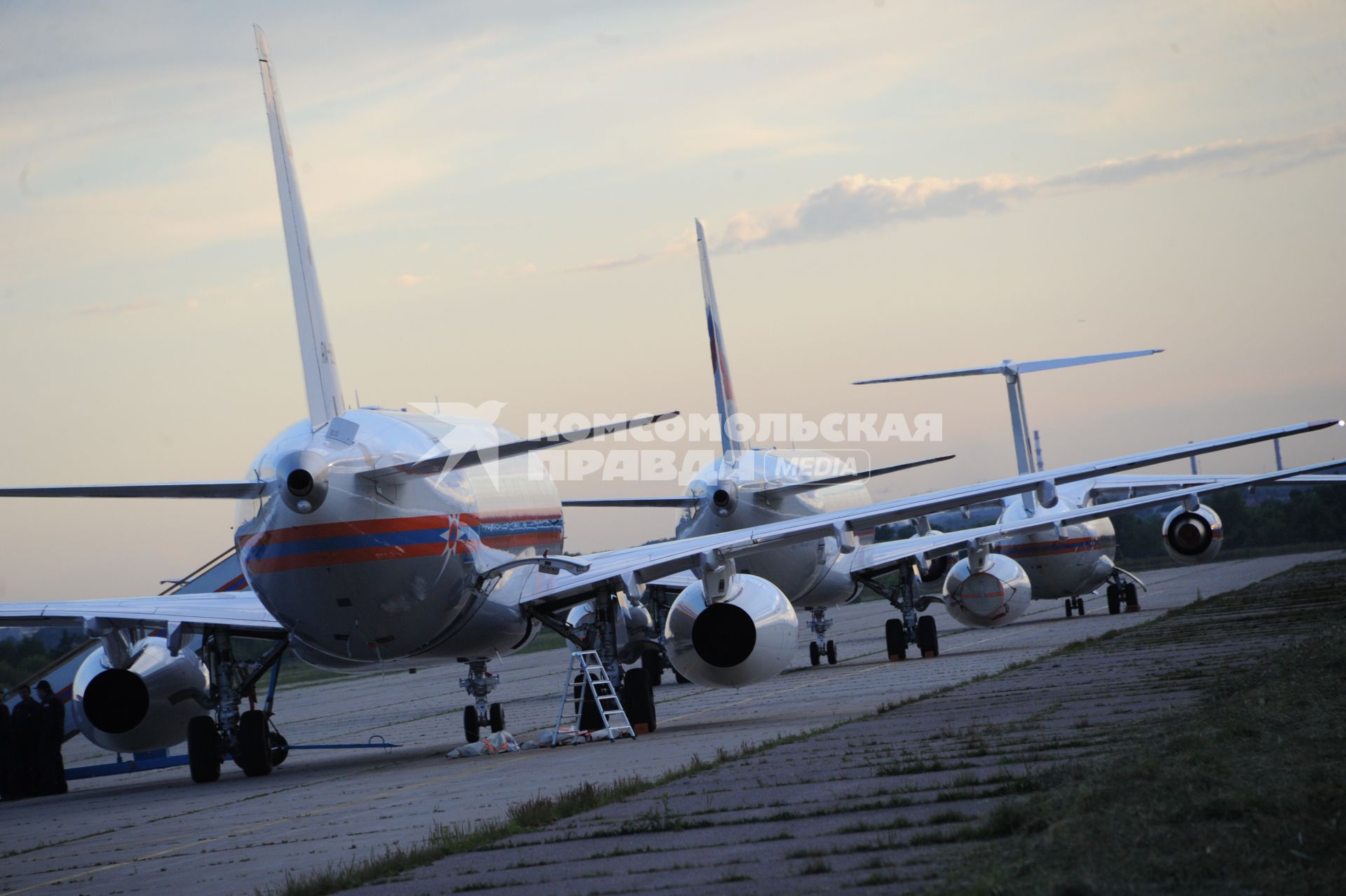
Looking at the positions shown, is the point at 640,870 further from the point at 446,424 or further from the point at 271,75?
the point at 271,75

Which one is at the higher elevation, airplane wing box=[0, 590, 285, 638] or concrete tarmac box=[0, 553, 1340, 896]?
airplane wing box=[0, 590, 285, 638]

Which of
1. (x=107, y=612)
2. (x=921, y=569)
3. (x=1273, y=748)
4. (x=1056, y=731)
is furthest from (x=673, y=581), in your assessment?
(x=1273, y=748)

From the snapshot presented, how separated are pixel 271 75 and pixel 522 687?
69.0ft

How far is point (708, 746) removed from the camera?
15492 mm

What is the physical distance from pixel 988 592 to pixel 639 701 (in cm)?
1583

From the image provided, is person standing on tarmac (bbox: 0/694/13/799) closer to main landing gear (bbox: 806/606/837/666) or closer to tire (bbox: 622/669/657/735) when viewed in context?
tire (bbox: 622/669/657/735)

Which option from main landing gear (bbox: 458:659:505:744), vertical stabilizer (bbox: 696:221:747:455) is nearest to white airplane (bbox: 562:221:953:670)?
vertical stabilizer (bbox: 696:221:747:455)

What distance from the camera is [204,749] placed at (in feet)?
58.7

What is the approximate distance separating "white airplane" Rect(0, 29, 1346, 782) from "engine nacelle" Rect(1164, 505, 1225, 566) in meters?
22.6

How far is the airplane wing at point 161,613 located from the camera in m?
17.9

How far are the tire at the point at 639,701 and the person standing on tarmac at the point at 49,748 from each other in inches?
319

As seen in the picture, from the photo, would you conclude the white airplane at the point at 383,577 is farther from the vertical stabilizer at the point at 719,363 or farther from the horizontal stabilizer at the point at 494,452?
the vertical stabilizer at the point at 719,363

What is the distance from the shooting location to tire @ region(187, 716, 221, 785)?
1789cm

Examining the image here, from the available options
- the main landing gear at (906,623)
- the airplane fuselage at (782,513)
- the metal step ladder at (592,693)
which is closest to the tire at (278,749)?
the metal step ladder at (592,693)
